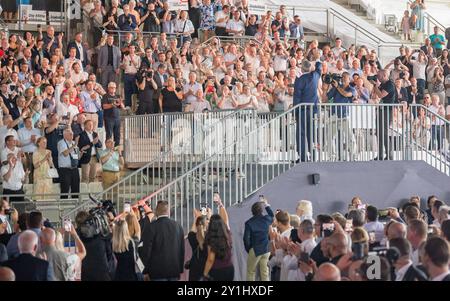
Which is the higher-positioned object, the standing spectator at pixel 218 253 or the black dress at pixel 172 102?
the black dress at pixel 172 102

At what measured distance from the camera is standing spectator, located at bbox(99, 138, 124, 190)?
23.6 meters

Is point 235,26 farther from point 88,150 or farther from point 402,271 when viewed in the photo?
point 402,271

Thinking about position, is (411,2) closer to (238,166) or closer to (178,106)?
(178,106)

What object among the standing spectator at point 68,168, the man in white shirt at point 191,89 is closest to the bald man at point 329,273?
the standing spectator at point 68,168

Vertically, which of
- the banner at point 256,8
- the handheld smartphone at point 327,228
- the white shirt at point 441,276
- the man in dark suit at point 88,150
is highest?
the banner at point 256,8

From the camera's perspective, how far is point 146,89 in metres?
26.5

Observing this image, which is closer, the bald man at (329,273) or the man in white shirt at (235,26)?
the bald man at (329,273)

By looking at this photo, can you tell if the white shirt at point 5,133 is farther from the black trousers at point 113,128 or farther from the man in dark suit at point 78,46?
the man in dark suit at point 78,46

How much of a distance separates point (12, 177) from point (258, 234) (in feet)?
20.9

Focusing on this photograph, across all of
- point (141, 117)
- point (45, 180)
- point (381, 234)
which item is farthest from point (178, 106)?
point (381, 234)

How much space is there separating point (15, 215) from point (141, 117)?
22.6 feet

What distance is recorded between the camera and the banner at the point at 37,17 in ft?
105

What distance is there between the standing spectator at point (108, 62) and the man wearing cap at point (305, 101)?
5884mm
